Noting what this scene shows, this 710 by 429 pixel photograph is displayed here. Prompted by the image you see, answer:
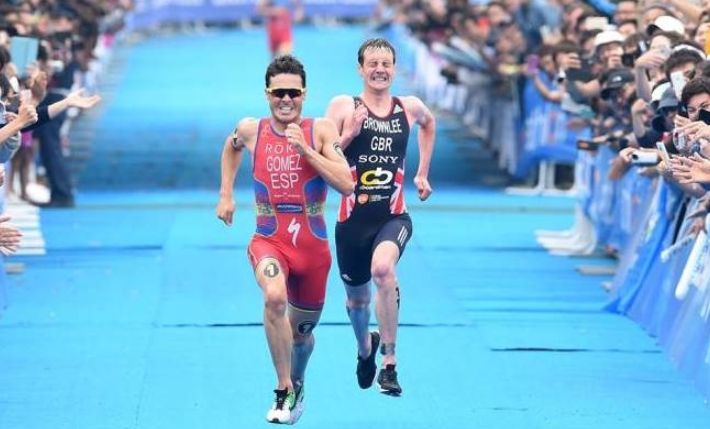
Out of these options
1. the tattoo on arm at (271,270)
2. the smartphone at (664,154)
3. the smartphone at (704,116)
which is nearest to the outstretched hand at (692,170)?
the smartphone at (664,154)

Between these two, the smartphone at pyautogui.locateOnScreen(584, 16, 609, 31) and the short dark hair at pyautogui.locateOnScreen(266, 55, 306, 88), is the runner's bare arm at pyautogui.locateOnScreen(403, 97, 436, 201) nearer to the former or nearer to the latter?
the short dark hair at pyautogui.locateOnScreen(266, 55, 306, 88)

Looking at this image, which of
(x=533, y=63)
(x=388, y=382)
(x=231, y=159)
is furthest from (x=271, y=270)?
(x=533, y=63)

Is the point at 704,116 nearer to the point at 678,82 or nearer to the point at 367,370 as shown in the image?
the point at 678,82

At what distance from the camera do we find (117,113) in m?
34.9

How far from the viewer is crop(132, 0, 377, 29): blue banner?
55438 mm

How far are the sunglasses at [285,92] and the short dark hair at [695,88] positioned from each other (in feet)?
9.87

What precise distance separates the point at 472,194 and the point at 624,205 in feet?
26.8

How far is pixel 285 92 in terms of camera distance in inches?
427

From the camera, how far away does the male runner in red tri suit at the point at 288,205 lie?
10.8 metres

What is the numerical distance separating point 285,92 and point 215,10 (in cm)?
4776

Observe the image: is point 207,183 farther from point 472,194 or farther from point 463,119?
point 463,119

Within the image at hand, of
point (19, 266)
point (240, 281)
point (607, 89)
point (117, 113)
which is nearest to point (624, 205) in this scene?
point (607, 89)

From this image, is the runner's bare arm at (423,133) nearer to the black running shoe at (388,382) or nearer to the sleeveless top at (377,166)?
the sleeveless top at (377,166)

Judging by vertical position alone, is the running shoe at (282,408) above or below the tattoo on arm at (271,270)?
below
